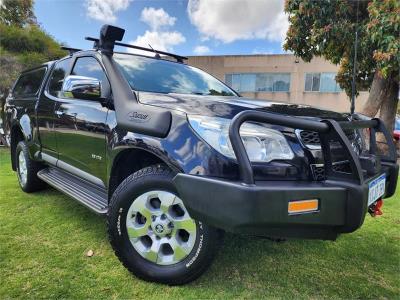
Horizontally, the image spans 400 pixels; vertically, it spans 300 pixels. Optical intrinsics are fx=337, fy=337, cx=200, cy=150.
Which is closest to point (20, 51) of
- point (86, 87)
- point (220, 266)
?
point (86, 87)

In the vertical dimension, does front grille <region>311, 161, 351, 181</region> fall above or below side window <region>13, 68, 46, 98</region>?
below

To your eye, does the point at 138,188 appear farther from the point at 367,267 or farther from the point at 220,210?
the point at 367,267

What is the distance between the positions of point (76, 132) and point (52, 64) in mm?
1538

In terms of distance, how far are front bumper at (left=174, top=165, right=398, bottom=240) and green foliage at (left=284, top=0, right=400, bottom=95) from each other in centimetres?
555

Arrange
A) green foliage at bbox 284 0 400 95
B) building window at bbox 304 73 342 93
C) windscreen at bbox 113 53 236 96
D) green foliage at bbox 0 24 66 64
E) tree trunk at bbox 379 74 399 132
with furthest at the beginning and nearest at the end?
building window at bbox 304 73 342 93 < green foliage at bbox 0 24 66 64 < tree trunk at bbox 379 74 399 132 < green foliage at bbox 284 0 400 95 < windscreen at bbox 113 53 236 96

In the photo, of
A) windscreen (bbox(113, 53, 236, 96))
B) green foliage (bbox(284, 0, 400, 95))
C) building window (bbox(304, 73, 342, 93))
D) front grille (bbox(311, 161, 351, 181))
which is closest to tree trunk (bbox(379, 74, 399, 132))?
green foliage (bbox(284, 0, 400, 95))

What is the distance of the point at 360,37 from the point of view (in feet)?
24.6

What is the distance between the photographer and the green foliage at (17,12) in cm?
1955

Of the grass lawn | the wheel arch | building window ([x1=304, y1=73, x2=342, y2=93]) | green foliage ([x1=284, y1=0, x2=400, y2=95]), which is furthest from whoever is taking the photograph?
building window ([x1=304, y1=73, x2=342, y2=93])

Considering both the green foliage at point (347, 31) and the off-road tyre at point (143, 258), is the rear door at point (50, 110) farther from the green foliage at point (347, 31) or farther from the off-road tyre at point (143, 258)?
the green foliage at point (347, 31)

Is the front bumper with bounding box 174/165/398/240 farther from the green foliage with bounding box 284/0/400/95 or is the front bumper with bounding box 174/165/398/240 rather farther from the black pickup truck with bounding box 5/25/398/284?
the green foliage with bounding box 284/0/400/95

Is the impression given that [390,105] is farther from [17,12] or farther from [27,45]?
[17,12]

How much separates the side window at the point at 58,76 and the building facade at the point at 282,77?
67.0 feet

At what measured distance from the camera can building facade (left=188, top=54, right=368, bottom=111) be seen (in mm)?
23422
